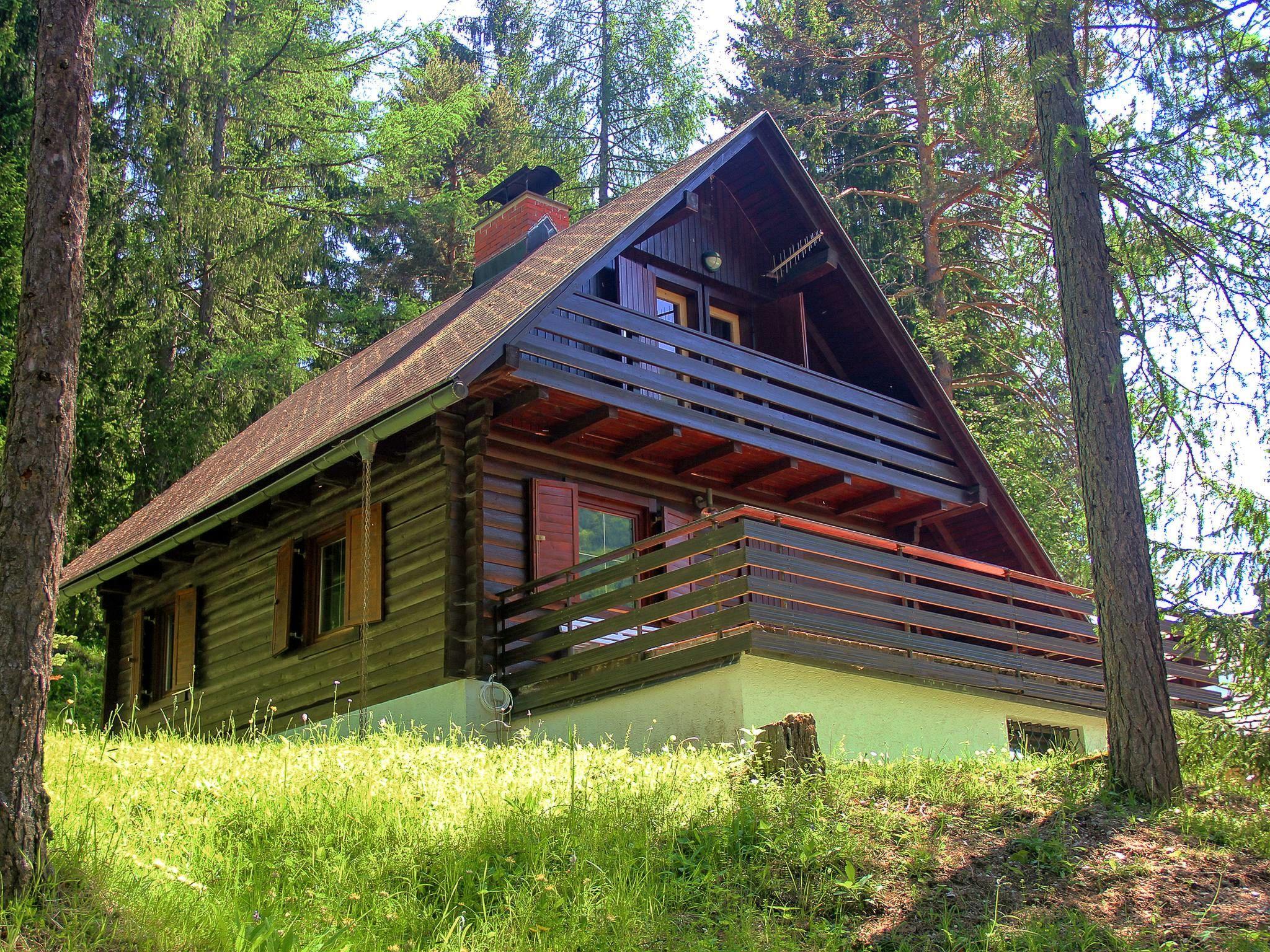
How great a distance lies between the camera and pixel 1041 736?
46.5ft

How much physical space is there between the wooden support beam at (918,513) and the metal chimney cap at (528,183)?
21.5ft

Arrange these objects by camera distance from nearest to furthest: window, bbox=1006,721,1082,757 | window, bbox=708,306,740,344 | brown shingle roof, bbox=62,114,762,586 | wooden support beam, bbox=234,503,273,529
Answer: brown shingle roof, bbox=62,114,762,586
window, bbox=1006,721,1082,757
wooden support beam, bbox=234,503,273,529
window, bbox=708,306,740,344

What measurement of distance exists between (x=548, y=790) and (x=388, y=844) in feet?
3.85

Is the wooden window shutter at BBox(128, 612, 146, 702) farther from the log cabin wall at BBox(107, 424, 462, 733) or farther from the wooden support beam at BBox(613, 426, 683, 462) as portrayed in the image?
the wooden support beam at BBox(613, 426, 683, 462)

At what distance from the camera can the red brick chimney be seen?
17.5m

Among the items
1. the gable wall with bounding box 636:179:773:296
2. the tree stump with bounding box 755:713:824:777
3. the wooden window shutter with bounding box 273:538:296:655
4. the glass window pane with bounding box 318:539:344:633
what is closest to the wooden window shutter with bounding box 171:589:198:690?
the wooden window shutter with bounding box 273:538:296:655

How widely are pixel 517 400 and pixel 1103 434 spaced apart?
569cm

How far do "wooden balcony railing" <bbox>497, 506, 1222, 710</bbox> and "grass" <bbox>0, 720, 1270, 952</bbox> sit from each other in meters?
2.12

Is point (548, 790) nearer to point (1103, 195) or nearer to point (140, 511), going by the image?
point (1103, 195)

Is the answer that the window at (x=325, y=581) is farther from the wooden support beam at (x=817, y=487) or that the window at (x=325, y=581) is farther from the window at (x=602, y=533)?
the wooden support beam at (x=817, y=487)

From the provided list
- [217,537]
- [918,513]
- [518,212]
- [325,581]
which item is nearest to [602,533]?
[325,581]

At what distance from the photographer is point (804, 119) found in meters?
26.8

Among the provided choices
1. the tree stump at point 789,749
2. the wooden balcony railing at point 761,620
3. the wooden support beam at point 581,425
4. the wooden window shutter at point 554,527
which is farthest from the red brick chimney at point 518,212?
the tree stump at point 789,749

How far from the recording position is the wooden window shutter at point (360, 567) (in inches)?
523
